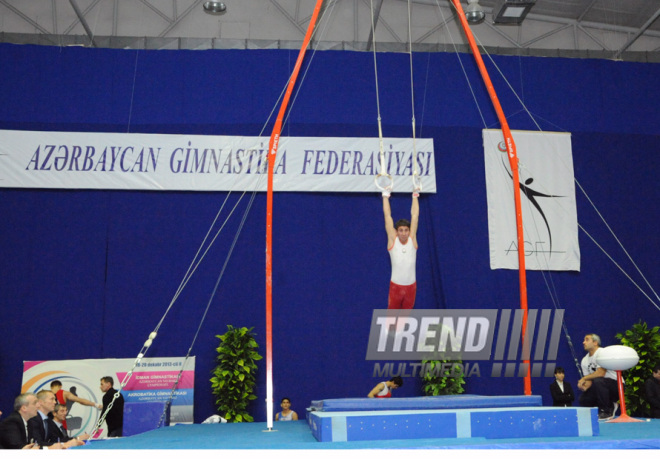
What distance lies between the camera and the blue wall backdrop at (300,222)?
34.9 feet

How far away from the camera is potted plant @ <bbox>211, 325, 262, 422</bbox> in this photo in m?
10.1

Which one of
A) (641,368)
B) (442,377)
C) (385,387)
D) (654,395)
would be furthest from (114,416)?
(641,368)

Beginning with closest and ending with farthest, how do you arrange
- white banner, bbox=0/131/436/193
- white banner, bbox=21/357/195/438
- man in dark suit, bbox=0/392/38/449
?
man in dark suit, bbox=0/392/38/449
white banner, bbox=21/357/195/438
white banner, bbox=0/131/436/193

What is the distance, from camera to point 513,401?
6.71 metres

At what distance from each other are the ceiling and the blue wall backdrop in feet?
6.25

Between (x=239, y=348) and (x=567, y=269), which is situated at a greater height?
(x=567, y=269)

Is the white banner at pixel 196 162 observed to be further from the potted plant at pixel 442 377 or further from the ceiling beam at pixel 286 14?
the ceiling beam at pixel 286 14

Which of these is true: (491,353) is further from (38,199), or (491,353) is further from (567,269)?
(38,199)

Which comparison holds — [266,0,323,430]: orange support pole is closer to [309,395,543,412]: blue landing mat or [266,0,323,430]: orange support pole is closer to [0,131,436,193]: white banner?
[309,395,543,412]: blue landing mat

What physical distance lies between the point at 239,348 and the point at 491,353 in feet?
14.5

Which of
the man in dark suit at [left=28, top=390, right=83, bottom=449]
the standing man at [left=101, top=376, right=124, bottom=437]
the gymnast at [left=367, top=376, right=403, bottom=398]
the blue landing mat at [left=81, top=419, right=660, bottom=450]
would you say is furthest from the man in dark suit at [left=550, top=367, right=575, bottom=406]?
the man in dark suit at [left=28, top=390, right=83, bottom=449]

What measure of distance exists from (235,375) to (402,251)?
12.5 feet

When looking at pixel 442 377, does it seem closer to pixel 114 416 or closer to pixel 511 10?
pixel 114 416

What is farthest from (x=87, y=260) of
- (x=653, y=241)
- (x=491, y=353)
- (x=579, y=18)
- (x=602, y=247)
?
(x=579, y=18)
